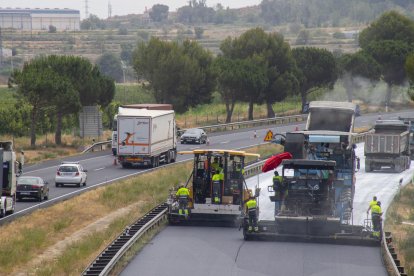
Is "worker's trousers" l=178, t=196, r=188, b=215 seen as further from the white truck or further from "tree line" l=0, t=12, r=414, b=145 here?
"tree line" l=0, t=12, r=414, b=145

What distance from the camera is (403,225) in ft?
131

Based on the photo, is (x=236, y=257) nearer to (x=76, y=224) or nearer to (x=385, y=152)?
(x=76, y=224)

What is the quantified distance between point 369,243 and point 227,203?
5.98 meters

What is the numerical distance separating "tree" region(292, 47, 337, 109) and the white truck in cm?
5135

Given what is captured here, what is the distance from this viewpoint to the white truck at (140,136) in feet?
197

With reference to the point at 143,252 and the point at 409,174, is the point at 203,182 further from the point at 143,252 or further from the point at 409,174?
the point at 409,174

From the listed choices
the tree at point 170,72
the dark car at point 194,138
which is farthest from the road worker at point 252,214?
the tree at point 170,72

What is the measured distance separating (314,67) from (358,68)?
6.45 metres

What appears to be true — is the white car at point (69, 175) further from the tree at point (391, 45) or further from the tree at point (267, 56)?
the tree at point (391, 45)

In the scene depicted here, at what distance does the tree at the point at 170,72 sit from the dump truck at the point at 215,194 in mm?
58931

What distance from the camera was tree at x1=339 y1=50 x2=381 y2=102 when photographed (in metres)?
116

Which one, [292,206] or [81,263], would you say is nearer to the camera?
[81,263]

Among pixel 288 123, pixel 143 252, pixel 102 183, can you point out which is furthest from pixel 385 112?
pixel 143 252

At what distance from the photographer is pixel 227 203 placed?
37094mm
